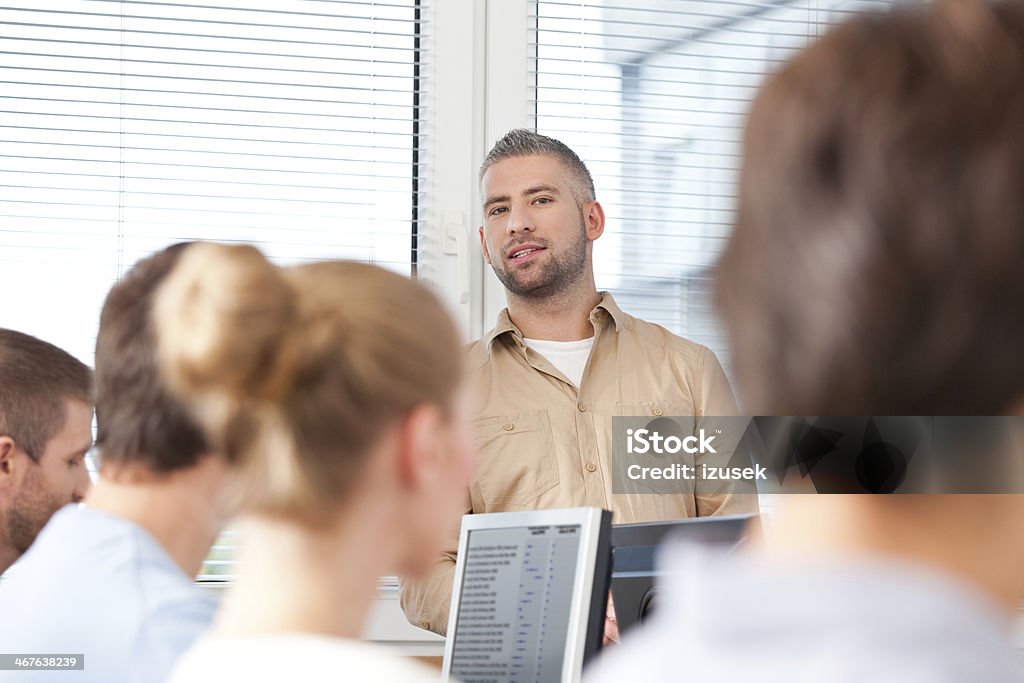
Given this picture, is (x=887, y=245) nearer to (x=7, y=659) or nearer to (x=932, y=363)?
(x=932, y=363)

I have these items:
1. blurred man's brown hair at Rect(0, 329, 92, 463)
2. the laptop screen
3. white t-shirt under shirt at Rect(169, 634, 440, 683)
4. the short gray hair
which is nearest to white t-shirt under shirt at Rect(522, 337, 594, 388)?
the short gray hair

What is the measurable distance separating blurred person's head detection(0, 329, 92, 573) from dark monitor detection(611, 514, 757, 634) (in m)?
1.06

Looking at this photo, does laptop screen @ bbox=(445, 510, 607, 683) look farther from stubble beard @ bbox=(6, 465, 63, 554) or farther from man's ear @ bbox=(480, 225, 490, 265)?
man's ear @ bbox=(480, 225, 490, 265)

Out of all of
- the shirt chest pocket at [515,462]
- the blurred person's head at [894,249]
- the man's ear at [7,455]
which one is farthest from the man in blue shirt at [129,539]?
the shirt chest pocket at [515,462]

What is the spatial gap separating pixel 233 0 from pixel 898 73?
3044 millimetres

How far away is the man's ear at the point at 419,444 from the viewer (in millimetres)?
1026

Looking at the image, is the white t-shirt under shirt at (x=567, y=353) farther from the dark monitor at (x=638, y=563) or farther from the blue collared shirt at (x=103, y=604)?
the blue collared shirt at (x=103, y=604)

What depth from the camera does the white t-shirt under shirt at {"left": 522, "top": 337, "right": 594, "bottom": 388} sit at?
3.11 m

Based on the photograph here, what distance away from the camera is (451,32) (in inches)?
133

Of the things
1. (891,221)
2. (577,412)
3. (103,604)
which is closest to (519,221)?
(577,412)

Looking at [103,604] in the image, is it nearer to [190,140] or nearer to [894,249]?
[894,249]

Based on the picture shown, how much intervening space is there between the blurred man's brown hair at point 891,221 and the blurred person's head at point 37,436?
67.0 inches

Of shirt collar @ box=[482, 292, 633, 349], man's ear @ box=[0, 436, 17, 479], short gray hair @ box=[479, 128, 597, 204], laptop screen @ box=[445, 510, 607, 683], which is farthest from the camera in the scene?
short gray hair @ box=[479, 128, 597, 204]

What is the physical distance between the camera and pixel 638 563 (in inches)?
55.8
